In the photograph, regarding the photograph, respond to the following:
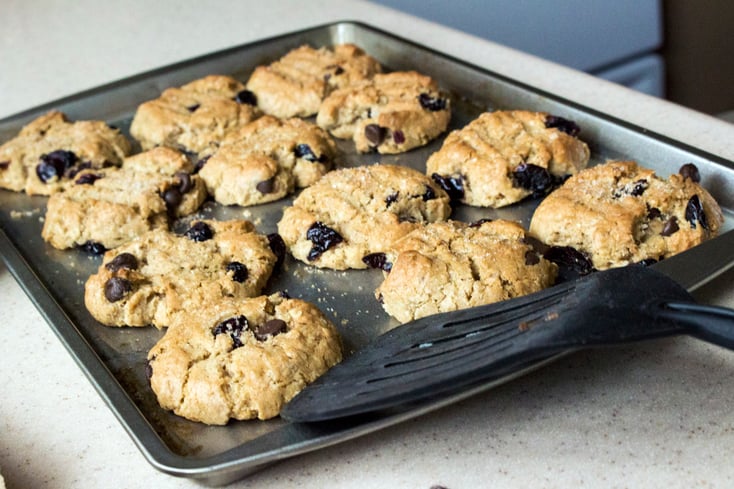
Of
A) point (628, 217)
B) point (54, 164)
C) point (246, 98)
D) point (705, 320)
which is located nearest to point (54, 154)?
point (54, 164)

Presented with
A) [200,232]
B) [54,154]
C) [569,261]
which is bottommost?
[569,261]

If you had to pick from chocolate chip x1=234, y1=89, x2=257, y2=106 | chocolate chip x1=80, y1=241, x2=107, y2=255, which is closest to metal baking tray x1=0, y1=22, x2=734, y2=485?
chocolate chip x1=80, y1=241, x2=107, y2=255

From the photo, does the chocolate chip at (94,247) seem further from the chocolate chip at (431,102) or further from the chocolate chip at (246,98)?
the chocolate chip at (431,102)

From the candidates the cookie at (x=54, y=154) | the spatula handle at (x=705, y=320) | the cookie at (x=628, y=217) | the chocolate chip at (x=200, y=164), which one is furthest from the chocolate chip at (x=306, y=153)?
the spatula handle at (x=705, y=320)

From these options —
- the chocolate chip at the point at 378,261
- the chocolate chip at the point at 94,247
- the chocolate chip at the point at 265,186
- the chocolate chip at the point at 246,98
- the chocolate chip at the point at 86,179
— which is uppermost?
the chocolate chip at the point at 246,98

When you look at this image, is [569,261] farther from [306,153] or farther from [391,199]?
[306,153]

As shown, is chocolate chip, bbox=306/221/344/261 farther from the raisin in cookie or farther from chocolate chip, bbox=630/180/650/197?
chocolate chip, bbox=630/180/650/197
